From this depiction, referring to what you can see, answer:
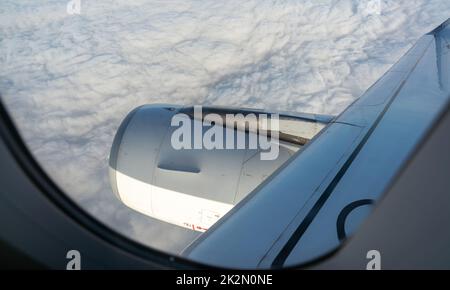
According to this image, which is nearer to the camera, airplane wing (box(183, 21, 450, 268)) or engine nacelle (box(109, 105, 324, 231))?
airplane wing (box(183, 21, 450, 268))

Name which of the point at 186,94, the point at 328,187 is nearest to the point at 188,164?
the point at 328,187

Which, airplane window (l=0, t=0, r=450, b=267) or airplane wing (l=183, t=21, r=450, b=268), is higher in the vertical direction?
airplane window (l=0, t=0, r=450, b=267)

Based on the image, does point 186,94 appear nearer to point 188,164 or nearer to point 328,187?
point 188,164

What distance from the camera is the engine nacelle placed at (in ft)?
5.22

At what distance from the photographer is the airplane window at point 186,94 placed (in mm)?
1598

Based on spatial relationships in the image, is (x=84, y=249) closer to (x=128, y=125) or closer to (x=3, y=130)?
(x=3, y=130)

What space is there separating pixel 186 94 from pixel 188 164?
4.47 meters

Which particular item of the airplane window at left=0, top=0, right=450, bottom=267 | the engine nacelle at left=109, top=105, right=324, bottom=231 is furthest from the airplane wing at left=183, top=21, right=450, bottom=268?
the engine nacelle at left=109, top=105, right=324, bottom=231

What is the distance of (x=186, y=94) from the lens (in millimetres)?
6004

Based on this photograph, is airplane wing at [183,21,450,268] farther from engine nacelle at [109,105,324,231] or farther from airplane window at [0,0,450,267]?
engine nacelle at [109,105,324,231]

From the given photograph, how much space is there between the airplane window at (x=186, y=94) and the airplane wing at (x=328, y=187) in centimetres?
1

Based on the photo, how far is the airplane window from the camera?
1598 millimetres
